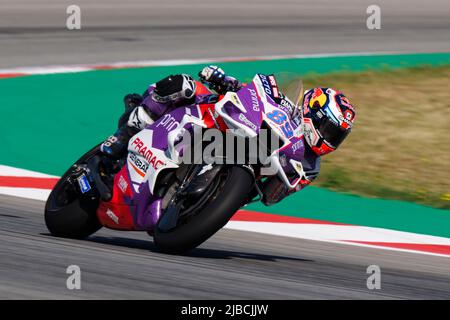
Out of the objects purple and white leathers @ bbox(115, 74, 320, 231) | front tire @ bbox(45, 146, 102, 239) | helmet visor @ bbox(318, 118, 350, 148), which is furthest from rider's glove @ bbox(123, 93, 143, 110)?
helmet visor @ bbox(318, 118, 350, 148)

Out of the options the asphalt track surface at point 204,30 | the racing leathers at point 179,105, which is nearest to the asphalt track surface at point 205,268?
the racing leathers at point 179,105

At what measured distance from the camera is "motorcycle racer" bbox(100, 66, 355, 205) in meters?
6.66

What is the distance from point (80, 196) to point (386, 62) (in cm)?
1017

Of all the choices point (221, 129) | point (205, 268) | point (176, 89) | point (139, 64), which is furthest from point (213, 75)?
point (139, 64)

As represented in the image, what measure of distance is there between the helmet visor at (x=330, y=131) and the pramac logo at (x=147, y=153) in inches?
42.2

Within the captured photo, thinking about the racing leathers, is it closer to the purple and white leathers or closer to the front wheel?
the purple and white leathers

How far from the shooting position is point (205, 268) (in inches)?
252

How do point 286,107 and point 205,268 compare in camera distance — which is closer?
point 205,268

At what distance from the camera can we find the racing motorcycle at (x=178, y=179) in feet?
20.9

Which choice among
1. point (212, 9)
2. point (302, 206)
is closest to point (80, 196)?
point (302, 206)

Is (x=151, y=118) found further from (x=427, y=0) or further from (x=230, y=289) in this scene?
(x=427, y=0)

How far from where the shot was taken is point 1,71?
14.3 m

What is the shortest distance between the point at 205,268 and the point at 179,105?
4.24ft

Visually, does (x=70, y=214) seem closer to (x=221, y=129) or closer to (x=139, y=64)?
(x=221, y=129)
